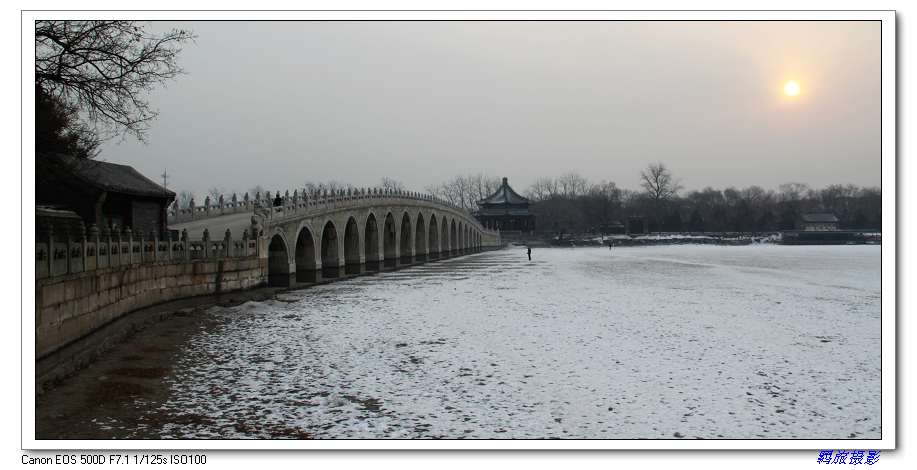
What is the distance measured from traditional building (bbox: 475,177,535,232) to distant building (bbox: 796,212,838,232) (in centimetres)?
3800

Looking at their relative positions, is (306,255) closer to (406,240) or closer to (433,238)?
(406,240)

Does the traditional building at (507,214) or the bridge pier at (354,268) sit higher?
the traditional building at (507,214)

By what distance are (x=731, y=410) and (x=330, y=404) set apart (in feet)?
17.0

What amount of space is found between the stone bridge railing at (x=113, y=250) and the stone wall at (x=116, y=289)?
0.15 metres

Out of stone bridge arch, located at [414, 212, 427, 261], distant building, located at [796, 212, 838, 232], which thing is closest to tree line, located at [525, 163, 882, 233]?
distant building, located at [796, 212, 838, 232]

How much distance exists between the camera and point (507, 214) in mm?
104562

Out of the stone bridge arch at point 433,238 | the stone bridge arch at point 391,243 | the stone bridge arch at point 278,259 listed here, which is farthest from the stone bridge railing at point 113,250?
the stone bridge arch at point 433,238

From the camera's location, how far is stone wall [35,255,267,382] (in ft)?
32.9

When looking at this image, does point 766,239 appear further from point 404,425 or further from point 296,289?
point 404,425

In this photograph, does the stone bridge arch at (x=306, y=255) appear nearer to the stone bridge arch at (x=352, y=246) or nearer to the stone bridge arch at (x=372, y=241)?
the stone bridge arch at (x=352, y=246)

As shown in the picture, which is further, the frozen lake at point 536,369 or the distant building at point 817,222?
the distant building at point 817,222

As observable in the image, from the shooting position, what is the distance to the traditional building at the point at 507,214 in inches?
4122

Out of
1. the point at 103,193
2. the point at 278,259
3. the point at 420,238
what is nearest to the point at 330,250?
the point at 278,259

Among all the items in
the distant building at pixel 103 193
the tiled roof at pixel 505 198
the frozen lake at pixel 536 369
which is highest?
the tiled roof at pixel 505 198
